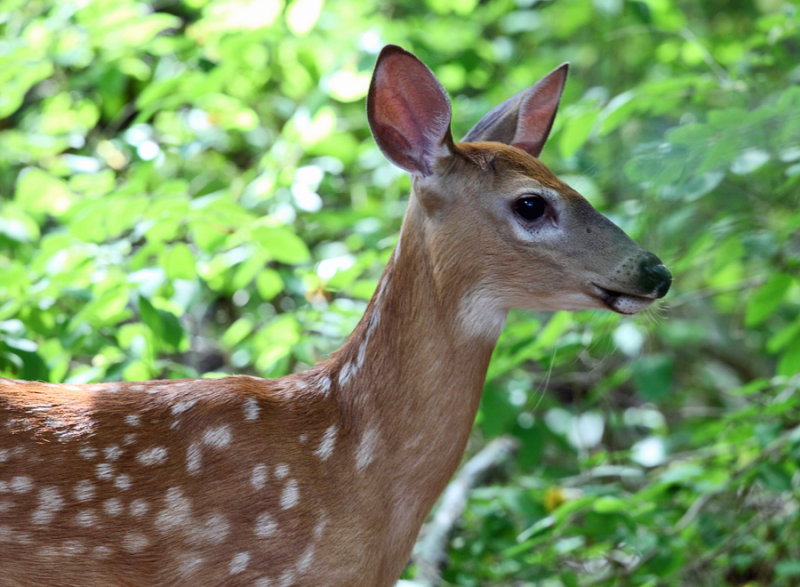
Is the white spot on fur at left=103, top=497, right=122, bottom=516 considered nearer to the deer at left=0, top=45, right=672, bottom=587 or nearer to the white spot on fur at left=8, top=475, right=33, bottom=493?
the deer at left=0, top=45, right=672, bottom=587

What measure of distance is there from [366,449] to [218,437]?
12.2 inches

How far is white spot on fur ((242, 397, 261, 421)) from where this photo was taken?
1953 mm

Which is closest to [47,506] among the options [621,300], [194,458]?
[194,458]

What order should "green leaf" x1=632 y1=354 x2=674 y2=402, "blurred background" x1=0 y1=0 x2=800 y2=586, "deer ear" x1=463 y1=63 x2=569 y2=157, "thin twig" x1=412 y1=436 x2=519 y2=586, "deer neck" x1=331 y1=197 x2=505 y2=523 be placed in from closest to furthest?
"deer neck" x1=331 y1=197 x2=505 y2=523 → "deer ear" x1=463 y1=63 x2=569 y2=157 → "blurred background" x1=0 y1=0 x2=800 y2=586 → "thin twig" x1=412 y1=436 x2=519 y2=586 → "green leaf" x1=632 y1=354 x2=674 y2=402

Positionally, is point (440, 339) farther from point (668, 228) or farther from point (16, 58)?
point (16, 58)

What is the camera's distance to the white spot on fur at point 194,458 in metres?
1.87

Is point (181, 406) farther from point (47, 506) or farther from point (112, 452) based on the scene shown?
point (47, 506)

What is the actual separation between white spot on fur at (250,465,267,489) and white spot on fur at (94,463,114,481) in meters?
0.27

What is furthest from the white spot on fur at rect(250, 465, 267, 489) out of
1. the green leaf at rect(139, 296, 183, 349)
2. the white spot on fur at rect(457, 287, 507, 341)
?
the green leaf at rect(139, 296, 183, 349)

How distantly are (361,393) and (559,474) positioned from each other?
8.34 feet

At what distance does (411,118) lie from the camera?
2088 millimetres

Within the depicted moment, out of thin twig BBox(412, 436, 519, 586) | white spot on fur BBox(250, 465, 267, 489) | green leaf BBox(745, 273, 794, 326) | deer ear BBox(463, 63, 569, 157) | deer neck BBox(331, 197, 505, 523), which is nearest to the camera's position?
white spot on fur BBox(250, 465, 267, 489)

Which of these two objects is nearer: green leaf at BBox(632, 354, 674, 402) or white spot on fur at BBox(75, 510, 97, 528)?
white spot on fur at BBox(75, 510, 97, 528)

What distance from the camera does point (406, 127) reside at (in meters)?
2.08
